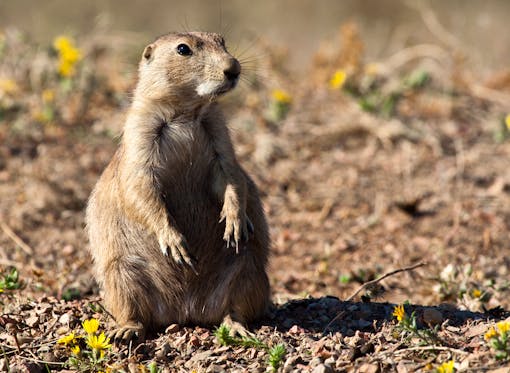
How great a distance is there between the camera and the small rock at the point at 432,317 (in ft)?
15.7

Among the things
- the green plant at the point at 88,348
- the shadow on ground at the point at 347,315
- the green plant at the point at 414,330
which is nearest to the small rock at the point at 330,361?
the green plant at the point at 414,330

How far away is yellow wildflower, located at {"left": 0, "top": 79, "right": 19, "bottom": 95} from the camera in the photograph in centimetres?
925

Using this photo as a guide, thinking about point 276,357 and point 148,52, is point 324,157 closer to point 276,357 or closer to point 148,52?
point 148,52

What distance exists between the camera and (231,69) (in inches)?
192

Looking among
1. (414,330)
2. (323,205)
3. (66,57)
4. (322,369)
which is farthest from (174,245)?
(66,57)

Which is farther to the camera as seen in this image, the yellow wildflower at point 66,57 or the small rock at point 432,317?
the yellow wildflower at point 66,57

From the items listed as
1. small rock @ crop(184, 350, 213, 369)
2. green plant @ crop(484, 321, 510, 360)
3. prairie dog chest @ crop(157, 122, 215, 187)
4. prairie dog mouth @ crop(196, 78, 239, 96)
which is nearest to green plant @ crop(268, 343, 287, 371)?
small rock @ crop(184, 350, 213, 369)

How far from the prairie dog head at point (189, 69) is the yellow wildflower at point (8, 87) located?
14.4 feet

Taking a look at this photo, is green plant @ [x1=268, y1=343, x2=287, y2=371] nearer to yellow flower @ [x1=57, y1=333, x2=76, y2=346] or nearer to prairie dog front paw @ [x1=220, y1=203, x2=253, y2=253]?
prairie dog front paw @ [x1=220, y1=203, x2=253, y2=253]

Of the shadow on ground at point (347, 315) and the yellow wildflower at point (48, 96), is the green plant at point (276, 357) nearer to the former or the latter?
the shadow on ground at point (347, 315)

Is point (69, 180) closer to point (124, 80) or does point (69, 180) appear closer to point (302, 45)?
point (124, 80)

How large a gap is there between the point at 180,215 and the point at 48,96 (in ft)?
15.7

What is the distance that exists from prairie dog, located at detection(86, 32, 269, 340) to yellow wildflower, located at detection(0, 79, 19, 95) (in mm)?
4548

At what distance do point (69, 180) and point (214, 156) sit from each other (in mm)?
3530
